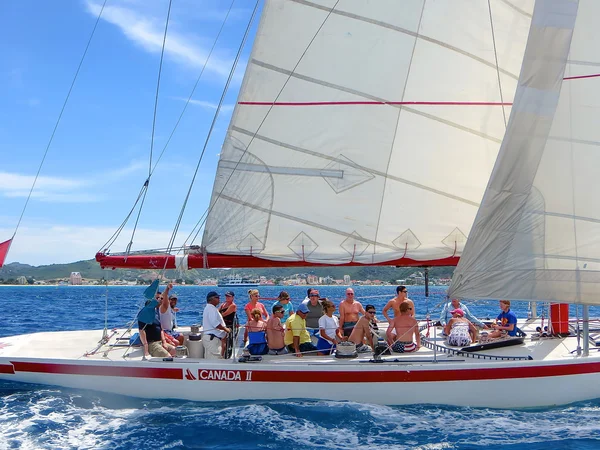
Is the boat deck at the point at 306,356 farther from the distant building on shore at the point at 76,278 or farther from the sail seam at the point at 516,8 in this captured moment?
the distant building on shore at the point at 76,278

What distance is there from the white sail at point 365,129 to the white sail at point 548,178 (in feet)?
4.87

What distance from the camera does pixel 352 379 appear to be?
885 centimetres

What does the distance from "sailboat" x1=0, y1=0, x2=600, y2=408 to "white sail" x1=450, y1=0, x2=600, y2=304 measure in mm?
20

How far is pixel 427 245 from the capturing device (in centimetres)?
1041

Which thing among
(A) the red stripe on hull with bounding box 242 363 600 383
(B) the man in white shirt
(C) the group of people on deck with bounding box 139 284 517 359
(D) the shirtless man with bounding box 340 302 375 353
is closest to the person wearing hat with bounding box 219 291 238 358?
(C) the group of people on deck with bounding box 139 284 517 359

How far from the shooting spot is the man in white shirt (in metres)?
9.46

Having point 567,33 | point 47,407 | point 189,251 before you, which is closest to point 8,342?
point 47,407

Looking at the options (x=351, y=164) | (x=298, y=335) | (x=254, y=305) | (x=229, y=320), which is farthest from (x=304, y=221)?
(x=229, y=320)

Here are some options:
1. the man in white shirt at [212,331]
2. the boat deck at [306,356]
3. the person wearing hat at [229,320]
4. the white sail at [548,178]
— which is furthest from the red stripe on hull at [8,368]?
the white sail at [548,178]

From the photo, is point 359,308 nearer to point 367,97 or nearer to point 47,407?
point 367,97

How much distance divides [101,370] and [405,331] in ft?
14.8

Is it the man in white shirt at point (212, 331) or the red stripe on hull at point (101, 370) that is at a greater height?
the man in white shirt at point (212, 331)

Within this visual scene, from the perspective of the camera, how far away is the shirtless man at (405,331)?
9578mm

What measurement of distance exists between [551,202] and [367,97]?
3308mm
